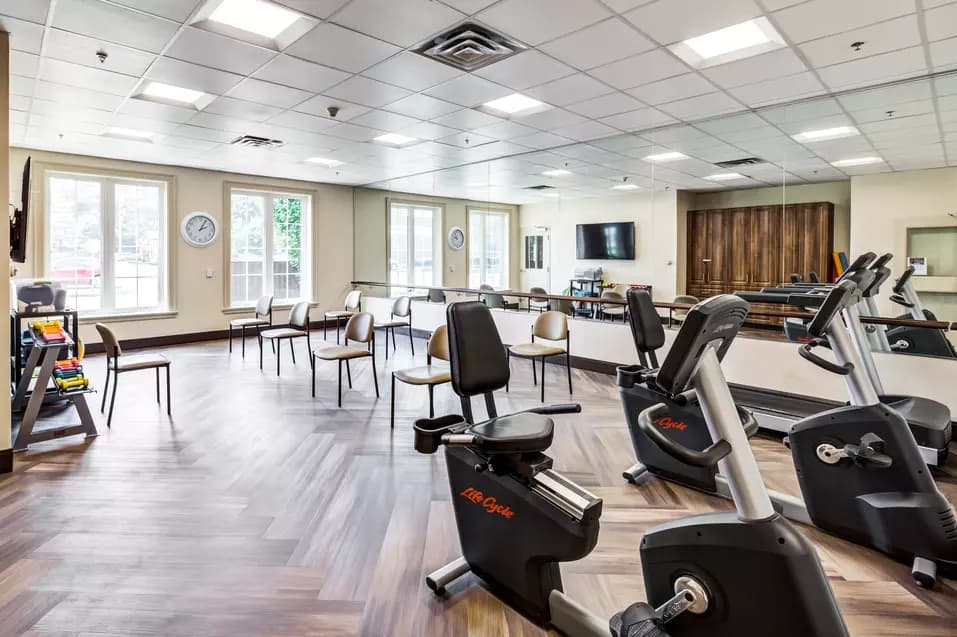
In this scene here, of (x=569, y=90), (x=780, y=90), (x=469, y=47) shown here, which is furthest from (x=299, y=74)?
(x=780, y=90)

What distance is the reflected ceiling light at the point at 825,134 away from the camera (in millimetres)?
5602

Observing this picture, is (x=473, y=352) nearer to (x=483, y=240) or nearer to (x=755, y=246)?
(x=755, y=246)

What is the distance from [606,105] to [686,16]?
74.7 inches

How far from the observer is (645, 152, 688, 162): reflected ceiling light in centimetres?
700

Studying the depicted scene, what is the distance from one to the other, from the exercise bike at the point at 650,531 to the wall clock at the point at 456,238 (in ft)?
30.2

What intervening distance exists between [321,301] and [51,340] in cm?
636

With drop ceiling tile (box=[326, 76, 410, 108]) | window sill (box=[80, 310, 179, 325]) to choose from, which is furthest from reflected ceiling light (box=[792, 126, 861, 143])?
window sill (box=[80, 310, 179, 325])

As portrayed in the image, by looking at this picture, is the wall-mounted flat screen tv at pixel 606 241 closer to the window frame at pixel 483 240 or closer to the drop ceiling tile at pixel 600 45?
the window frame at pixel 483 240

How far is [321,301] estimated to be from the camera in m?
10.5

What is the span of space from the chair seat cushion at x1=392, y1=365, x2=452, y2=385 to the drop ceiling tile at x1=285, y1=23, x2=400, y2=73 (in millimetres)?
2462

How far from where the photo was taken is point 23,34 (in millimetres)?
3707

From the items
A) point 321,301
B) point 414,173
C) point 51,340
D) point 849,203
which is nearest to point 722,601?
point 51,340

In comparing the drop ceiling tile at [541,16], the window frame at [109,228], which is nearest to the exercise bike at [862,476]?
the drop ceiling tile at [541,16]

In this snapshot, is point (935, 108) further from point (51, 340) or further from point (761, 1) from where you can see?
point (51, 340)
